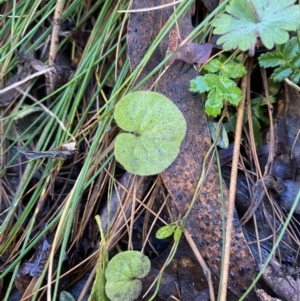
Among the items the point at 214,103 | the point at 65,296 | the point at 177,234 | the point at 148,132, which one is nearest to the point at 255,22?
the point at 214,103

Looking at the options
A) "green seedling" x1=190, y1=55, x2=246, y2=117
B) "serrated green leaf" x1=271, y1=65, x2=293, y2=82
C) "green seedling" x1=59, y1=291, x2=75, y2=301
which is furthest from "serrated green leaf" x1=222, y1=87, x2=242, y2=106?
"green seedling" x1=59, y1=291, x2=75, y2=301

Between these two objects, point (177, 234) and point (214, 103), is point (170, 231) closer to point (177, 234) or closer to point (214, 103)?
point (177, 234)

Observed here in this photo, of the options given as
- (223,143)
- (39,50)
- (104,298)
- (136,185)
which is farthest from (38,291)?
(39,50)

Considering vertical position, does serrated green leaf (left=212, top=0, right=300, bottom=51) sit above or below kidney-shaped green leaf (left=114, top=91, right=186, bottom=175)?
above

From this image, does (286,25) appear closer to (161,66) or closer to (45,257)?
(161,66)

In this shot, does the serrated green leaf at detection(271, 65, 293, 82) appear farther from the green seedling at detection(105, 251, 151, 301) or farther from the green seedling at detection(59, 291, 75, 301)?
the green seedling at detection(59, 291, 75, 301)
